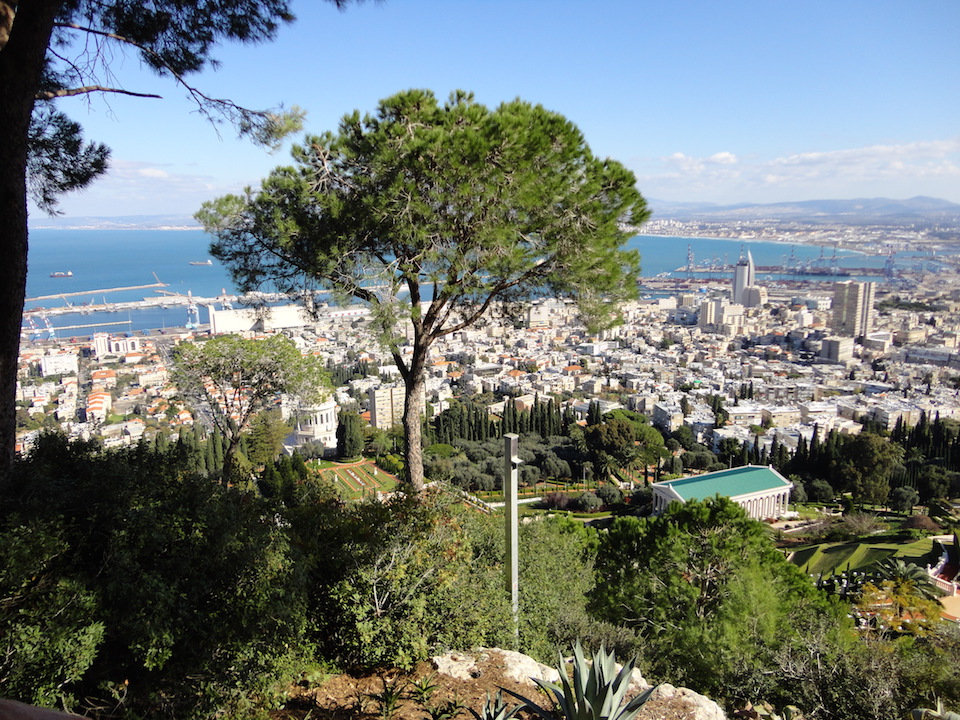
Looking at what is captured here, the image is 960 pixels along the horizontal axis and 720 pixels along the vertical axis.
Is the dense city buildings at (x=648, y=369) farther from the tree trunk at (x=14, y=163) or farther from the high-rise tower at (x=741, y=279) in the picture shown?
the high-rise tower at (x=741, y=279)

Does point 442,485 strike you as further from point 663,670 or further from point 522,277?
point 663,670

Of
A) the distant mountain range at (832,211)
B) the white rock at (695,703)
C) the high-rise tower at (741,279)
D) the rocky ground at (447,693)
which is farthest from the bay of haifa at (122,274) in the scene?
the distant mountain range at (832,211)

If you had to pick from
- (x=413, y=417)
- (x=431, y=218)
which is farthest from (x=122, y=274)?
(x=431, y=218)

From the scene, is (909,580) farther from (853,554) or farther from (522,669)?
(522,669)

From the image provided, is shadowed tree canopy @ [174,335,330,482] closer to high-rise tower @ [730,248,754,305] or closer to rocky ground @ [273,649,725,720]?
rocky ground @ [273,649,725,720]

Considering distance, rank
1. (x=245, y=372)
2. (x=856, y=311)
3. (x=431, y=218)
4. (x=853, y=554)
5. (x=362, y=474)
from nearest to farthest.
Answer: (x=431, y=218), (x=245, y=372), (x=853, y=554), (x=362, y=474), (x=856, y=311)

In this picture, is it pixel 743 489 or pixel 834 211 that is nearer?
pixel 743 489

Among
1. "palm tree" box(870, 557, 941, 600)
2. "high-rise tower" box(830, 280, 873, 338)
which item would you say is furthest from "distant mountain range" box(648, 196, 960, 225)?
"palm tree" box(870, 557, 941, 600)
